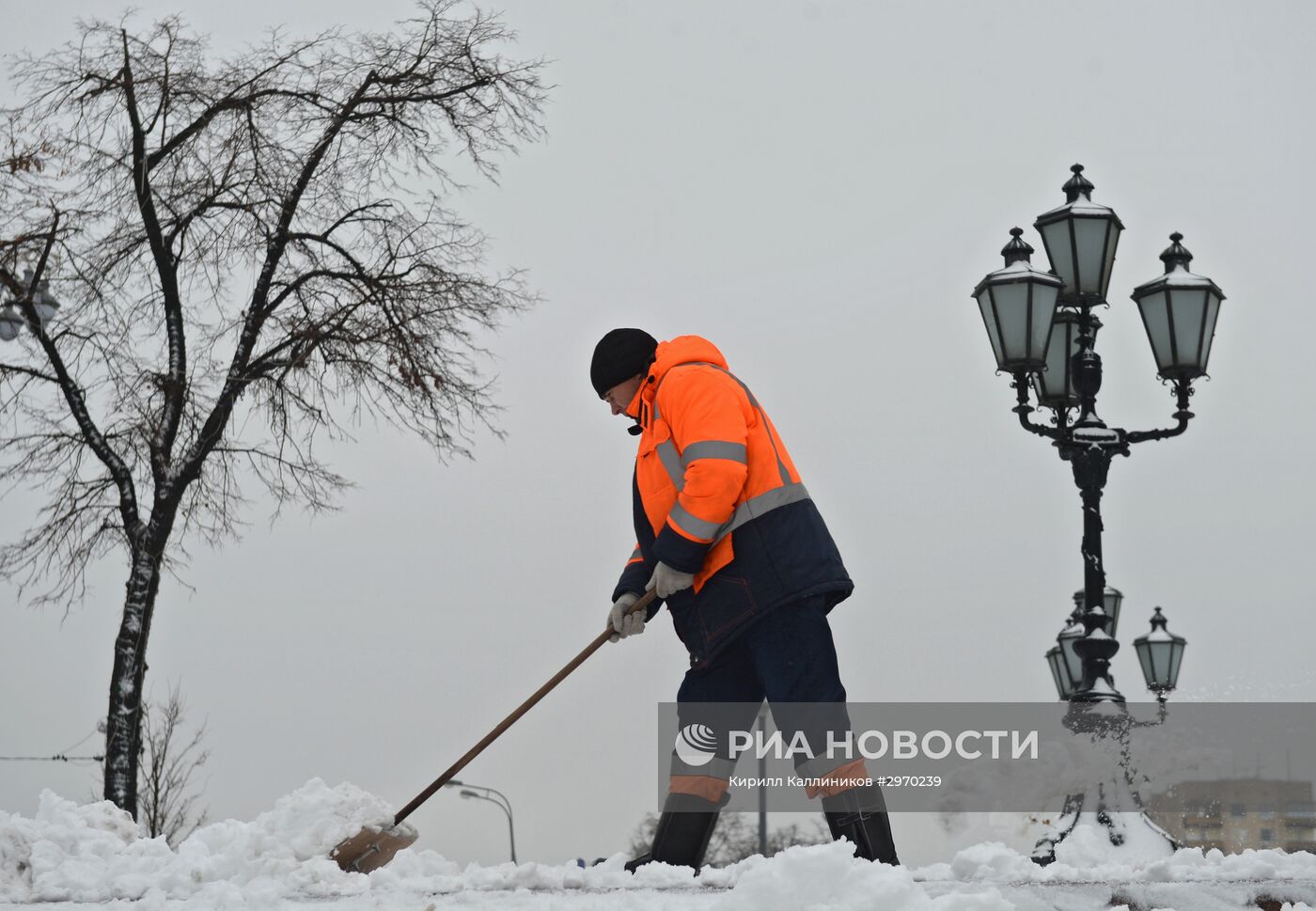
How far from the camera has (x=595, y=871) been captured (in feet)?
14.3

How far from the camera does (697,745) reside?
4867mm

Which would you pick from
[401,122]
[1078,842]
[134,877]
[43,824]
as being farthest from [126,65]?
[1078,842]

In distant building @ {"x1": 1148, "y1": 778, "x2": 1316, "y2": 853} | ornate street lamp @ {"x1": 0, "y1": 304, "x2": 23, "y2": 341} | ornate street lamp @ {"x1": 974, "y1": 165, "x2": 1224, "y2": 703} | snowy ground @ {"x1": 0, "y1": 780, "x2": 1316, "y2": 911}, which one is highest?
ornate street lamp @ {"x1": 0, "y1": 304, "x2": 23, "y2": 341}

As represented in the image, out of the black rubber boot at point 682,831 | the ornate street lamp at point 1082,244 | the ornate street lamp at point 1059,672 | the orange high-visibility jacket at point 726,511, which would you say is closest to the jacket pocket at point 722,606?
the orange high-visibility jacket at point 726,511

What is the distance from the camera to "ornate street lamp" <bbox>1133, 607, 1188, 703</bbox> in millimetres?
12359

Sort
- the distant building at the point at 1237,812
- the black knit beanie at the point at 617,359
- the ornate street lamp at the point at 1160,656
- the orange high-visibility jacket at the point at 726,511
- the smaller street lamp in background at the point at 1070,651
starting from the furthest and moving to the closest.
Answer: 1. the ornate street lamp at the point at 1160,656
2. the smaller street lamp in background at the point at 1070,651
3. the distant building at the point at 1237,812
4. the black knit beanie at the point at 617,359
5. the orange high-visibility jacket at the point at 726,511

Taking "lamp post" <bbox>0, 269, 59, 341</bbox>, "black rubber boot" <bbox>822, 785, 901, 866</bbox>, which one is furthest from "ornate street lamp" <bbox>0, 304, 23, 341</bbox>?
"black rubber boot" <bbox>822, 785, 901, 866</bbox>

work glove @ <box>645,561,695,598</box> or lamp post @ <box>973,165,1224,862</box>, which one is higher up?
lamp post @ <box>973,165,1224,862</box>

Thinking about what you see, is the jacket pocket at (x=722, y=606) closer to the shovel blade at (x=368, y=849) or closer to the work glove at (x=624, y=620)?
the work glove at (x=624, y=620)

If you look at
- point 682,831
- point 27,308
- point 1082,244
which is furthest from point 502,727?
point 27,308

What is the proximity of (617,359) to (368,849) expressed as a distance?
1.98m

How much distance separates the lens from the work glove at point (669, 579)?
15.3 ft

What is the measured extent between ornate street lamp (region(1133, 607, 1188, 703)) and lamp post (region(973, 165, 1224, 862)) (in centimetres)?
511

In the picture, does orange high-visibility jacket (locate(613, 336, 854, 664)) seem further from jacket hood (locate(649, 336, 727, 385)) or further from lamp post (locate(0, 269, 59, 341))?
lamp post (locate(0, 269, 59, 341))
